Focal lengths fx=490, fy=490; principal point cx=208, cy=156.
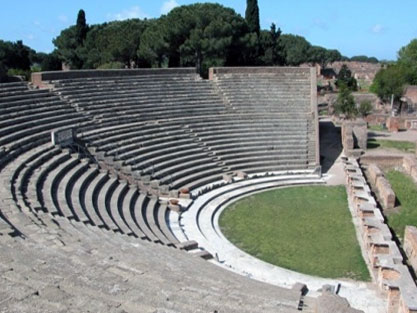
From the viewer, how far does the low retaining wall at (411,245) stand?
38.6 ft

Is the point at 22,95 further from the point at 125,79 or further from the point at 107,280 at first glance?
the point at 107,280

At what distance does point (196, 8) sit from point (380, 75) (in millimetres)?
18259

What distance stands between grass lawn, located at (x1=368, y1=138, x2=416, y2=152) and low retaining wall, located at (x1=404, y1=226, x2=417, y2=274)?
1227 cm

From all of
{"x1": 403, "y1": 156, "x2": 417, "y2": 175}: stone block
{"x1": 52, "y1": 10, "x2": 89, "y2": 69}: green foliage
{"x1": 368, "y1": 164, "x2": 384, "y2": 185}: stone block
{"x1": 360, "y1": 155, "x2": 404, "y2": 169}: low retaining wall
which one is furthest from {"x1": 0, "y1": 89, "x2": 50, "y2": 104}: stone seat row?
{"x1": 52, "y1": 10, "x2": 89, "y2": 69}: green foliage

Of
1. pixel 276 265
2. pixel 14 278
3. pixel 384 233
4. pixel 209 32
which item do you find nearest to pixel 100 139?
pixel 276 265

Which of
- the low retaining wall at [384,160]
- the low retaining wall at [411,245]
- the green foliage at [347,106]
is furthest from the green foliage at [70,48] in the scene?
the low retaining wall at [411,245]

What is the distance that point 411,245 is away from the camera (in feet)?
40.0

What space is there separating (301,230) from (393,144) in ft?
43.7

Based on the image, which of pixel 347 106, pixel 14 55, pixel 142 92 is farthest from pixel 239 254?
pixel 14 55

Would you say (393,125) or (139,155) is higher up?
(393,125)

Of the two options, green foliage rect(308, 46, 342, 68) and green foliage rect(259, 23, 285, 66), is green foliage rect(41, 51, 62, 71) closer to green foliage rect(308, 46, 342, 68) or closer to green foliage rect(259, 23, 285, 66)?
green foliage rect(259, 23, 285, 66)

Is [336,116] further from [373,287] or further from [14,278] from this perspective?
[14,278]

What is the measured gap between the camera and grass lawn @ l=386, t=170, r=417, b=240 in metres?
14.3

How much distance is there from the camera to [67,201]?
11820 millimetres
